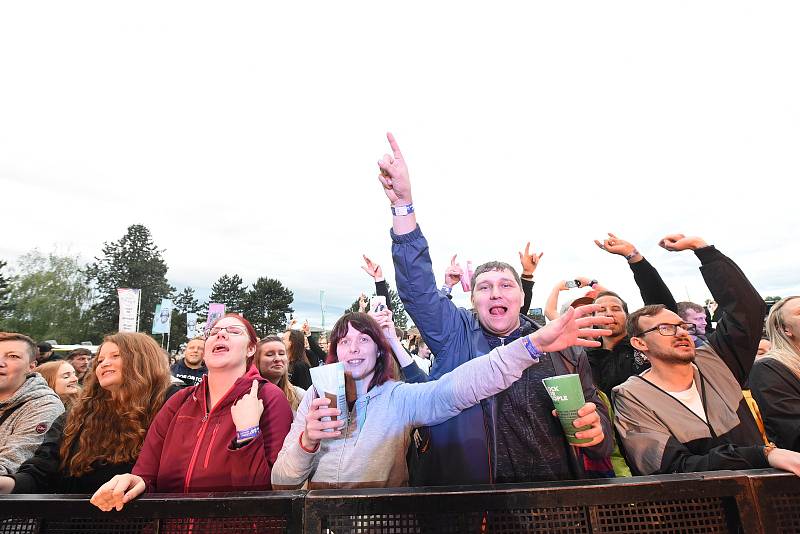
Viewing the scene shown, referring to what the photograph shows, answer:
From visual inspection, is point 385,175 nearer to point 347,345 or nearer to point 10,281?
point 347,345

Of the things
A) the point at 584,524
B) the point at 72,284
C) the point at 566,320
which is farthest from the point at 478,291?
the point at 72,284

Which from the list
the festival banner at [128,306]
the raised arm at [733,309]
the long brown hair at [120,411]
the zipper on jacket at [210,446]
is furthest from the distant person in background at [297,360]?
the festival banner at [128,306]

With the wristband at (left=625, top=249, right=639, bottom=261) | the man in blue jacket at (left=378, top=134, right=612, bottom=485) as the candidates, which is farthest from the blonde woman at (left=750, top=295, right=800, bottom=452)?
the man in blue jacket at (left=378, top=134, right=612, bottom=485)

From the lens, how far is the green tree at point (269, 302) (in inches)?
2648

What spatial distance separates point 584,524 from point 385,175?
203 cm

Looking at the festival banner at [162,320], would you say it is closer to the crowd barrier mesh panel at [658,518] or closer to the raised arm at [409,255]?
the raised arm at [409,255]

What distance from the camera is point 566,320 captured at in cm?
195

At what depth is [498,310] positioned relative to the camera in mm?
2592

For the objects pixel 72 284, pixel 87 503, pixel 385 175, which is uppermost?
pixel 72 284

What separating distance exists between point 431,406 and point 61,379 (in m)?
4.56

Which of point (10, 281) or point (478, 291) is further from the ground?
point (10, 281)

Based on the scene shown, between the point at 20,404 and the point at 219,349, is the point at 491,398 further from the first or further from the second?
the point at 20,404

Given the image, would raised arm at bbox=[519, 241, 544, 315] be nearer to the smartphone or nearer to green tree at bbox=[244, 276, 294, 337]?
the smartphone

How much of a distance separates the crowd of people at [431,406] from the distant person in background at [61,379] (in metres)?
1.36
